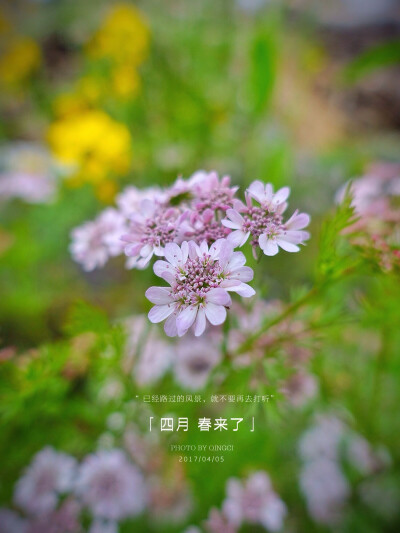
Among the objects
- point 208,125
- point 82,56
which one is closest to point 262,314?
point 208,125

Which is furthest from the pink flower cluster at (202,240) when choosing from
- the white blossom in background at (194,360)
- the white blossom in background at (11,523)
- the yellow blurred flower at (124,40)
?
the yellow blurred flower at (124,40)

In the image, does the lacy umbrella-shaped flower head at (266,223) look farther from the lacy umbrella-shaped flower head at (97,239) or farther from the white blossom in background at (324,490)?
the white blossom in background at (324,490)

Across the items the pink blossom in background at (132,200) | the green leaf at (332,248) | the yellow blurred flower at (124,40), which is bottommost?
the green leaf at (332,248)

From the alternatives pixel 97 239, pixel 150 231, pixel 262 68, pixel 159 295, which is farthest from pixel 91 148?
pixel 159 295

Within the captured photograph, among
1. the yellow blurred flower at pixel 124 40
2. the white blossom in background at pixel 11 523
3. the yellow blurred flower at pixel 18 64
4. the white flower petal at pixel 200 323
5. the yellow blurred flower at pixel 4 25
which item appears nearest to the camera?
the white flower petal at pixel 200 323

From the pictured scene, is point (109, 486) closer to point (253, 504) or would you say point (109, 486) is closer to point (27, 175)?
point (253, 504)

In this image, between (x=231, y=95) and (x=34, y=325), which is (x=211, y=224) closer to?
(x=34, y=325)

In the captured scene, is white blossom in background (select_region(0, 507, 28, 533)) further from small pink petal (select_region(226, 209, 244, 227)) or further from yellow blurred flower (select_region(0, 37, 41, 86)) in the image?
yellow blurred flower (select_region(0, 37, 41, 86))

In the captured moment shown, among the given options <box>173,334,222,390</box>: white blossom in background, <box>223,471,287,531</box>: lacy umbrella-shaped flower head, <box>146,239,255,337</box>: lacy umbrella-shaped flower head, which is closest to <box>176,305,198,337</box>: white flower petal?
<box>146,239,255,337</box>: lacy umbrella-shaped flower head
